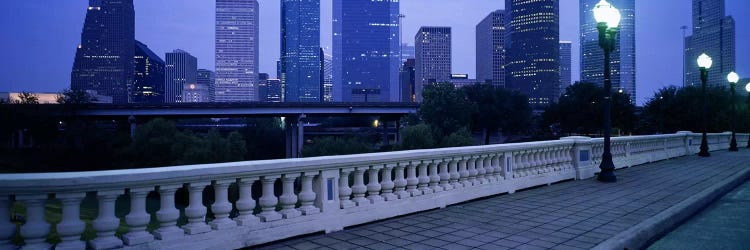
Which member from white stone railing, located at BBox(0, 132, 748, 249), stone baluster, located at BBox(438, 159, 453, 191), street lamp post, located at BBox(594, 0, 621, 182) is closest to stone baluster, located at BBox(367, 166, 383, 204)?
white stone railing, located at BBox(0, 132, 748, 249)

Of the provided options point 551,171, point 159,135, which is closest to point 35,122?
point 159,135

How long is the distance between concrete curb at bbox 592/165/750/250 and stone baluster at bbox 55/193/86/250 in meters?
5.00

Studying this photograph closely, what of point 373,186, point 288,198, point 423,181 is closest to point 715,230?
point 423,181

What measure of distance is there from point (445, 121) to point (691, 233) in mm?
56151

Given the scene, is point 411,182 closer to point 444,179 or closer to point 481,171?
point 444,179

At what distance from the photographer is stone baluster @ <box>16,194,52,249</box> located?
356 cm

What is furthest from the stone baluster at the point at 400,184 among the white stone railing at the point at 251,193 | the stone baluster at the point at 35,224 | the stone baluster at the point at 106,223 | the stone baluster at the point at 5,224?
the stone baluster at the point at 5,224

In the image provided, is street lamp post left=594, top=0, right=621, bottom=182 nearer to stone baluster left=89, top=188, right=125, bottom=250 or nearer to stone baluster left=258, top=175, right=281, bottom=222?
stone baluster left=258, top=175, right=281, bottom=222

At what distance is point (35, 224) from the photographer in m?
3.61

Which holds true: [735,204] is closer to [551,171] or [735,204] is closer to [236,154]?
[551,171]

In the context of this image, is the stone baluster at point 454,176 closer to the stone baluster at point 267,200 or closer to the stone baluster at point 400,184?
the stone baluster at point 400,184

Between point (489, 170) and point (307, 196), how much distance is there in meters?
4.23

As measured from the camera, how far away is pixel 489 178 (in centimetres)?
866

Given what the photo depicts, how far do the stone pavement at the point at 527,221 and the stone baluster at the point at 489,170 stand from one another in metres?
0.38
